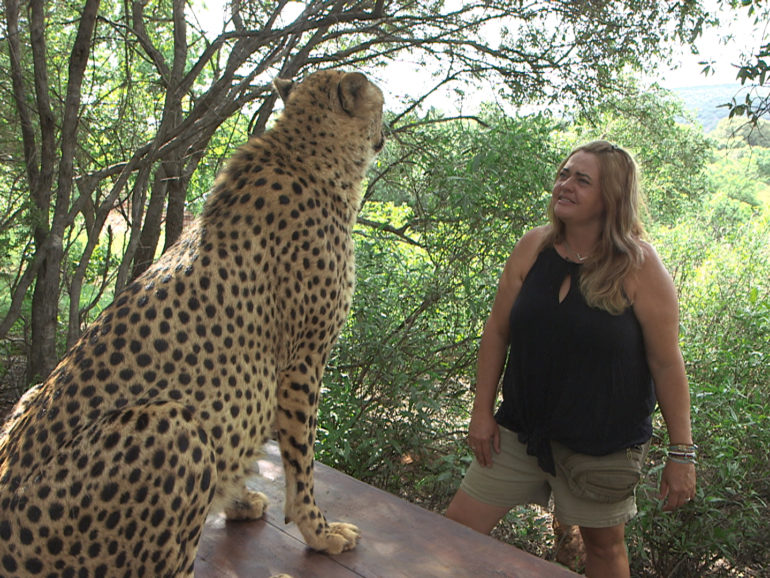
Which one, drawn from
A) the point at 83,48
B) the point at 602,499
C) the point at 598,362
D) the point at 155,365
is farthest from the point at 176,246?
the point at 83,48

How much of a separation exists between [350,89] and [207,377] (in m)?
1.16

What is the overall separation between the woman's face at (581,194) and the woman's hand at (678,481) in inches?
38.8

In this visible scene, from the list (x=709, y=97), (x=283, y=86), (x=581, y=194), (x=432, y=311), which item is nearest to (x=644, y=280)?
(x=581, y=194)

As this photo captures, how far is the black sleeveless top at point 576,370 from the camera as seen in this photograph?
235 cm

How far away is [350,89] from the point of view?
230 cm

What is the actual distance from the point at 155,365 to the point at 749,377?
3.58 m

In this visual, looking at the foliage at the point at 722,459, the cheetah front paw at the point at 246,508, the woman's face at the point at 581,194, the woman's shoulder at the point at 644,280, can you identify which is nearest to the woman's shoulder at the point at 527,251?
the woman's face at the point at 581,194

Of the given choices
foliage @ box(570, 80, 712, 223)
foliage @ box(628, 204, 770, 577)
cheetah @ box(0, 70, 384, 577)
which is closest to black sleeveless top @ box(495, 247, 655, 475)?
foliage @ box(628, 204, 770, 577)

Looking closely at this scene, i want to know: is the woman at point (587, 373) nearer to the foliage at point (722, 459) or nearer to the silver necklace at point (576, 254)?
the silver necklace at point (576, 254)

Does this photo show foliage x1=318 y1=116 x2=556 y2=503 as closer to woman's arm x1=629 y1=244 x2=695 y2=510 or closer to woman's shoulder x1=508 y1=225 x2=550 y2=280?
woman's shoulder x1=508 y1=225 x2=550 y2=280

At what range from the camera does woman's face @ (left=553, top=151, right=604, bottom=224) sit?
246cm

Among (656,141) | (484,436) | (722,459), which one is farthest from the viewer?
(656,141)

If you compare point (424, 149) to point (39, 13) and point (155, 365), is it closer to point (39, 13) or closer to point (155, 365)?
point (39, 13)

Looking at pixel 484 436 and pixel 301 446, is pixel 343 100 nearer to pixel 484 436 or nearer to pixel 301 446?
pixel 301 446
